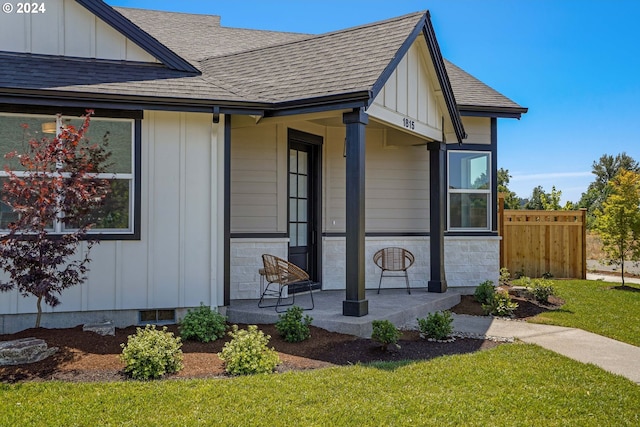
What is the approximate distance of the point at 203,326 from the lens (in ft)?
20.0

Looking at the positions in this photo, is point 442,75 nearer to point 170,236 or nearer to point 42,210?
point 170,236

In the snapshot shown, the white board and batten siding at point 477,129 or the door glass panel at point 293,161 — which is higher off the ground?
the white board and batten siding at point 477,129

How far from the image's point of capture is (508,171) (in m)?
39.9

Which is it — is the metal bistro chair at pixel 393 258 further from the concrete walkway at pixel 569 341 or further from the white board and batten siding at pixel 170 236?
the white board and batten siding at pixel 170 236

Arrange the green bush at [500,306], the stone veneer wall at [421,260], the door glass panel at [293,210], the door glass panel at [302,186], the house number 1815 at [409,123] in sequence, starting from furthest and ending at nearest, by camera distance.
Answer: the stone veneer wall at [421,260], the door glass panel at [302,186], the door glass panel at [293,210], the green bush at [500,306], the house number 1815 at [409,123]

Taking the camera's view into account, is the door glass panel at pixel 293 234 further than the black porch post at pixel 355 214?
Yes

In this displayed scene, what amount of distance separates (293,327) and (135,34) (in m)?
4.60

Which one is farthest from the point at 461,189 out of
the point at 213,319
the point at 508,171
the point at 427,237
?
the point at 508,171

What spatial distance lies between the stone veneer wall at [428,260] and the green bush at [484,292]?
0.73m

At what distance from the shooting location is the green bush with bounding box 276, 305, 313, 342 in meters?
5.95

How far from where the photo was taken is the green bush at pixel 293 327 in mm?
5954

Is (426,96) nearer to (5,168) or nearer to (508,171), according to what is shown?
(5,168)

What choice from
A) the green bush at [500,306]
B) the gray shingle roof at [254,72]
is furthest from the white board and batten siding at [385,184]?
the green bush at [500,306]

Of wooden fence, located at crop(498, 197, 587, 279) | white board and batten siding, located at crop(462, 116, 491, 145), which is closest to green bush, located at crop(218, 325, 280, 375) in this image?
white board and batten siding, located at crop(462, 116, 491, 145)
